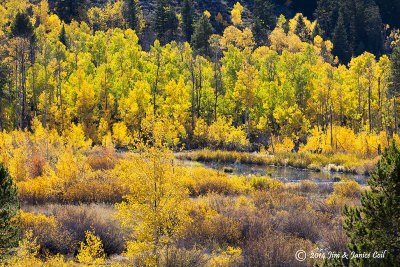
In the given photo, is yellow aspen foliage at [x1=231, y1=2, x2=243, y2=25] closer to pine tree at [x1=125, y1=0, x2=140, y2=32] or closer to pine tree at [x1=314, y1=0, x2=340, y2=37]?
pine tree at [x1=314, y1=0, x2=340, y2=37]

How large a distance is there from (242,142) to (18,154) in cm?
2533

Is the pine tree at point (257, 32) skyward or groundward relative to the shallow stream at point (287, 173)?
skyward

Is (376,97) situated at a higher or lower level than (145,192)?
higher

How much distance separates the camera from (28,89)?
42.3 metres

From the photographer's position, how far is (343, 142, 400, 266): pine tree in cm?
459

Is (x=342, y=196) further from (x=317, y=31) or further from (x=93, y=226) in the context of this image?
(x=317, y=31)

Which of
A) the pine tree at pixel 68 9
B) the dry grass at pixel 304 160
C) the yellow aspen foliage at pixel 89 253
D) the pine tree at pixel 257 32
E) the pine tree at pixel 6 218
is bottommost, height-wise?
the dry grass at pixel 304 160

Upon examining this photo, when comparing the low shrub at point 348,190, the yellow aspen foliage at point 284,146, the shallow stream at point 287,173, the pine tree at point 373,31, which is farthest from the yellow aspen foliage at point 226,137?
the pine tree at point 373,31

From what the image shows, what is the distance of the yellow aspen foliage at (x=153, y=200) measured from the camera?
6.84 m

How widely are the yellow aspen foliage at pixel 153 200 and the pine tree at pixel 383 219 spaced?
11.6 feet

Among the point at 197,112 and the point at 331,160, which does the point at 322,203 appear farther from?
the point at 197,112

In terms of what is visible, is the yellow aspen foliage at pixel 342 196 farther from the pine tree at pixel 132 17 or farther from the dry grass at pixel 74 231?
the pine tree at pixel 132 17

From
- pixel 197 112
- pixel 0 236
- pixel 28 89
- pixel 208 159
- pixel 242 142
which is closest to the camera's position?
pixel 0 236

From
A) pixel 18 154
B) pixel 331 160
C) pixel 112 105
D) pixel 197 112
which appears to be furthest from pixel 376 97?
pixel 18 154
